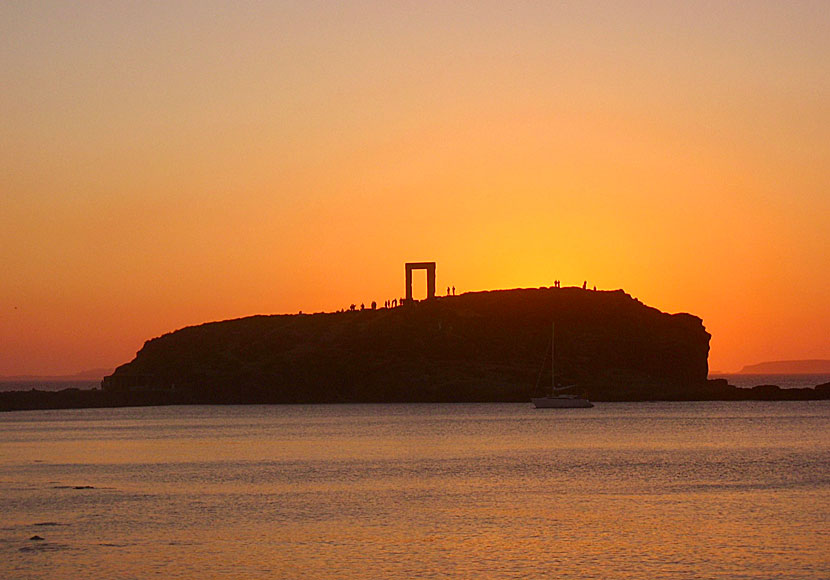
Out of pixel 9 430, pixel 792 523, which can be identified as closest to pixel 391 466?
pixel 792 523

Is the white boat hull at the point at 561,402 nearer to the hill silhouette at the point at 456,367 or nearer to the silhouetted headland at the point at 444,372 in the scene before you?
the hill silhouette at the point at 456,367

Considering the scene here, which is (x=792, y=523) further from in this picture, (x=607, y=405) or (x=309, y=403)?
(x=309, y=403)

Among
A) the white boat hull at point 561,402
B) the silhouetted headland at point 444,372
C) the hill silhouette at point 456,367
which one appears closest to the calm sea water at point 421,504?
the white boat hull at point 561,402

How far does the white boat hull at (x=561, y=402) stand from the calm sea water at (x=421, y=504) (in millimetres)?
42090

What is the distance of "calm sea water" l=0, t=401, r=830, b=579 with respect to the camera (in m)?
42.8

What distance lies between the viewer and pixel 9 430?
135125 mm

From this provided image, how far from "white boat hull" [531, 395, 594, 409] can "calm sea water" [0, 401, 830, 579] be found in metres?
42.1

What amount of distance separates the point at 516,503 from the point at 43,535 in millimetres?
22612

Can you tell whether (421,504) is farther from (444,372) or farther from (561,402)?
(444,372)

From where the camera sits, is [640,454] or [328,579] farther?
[640,454]

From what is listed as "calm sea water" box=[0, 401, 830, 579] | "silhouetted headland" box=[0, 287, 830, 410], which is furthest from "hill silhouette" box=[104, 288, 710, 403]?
"calm sea water" box=[0, 401, 830, 579]

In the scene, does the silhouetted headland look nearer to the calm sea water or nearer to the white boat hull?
the white boat hull

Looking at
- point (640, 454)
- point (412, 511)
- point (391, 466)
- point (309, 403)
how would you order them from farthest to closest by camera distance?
point (309, 403) → point (640, 454) → point (391, 466) → point (412, 511)

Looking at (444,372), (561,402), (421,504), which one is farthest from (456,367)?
(421,504)
